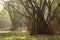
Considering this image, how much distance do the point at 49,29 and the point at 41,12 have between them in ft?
9.12

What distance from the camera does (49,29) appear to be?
28766 millimetres

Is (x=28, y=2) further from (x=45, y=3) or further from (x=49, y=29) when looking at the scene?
(x=49, y=29)

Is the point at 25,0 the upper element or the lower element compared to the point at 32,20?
upper

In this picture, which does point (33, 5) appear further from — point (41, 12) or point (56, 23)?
point (56, 23)

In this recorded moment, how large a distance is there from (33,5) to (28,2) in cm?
171

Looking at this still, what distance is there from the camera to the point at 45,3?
29203 millimetres

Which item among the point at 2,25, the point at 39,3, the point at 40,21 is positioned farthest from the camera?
the point at 2,25

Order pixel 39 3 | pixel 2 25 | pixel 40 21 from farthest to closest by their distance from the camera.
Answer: pixel 2 25 → pixel 39 3 → pixel 40 21

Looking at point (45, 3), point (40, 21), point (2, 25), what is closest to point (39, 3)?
point (45, 3)

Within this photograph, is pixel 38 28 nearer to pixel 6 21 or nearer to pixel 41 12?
pixel 41 12

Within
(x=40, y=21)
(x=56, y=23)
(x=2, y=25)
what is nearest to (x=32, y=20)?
(x=40, y=21)

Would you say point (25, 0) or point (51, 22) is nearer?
point (51, 22)

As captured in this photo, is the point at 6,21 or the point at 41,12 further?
the point at 6,21

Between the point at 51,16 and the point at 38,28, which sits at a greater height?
the point at 51,16
